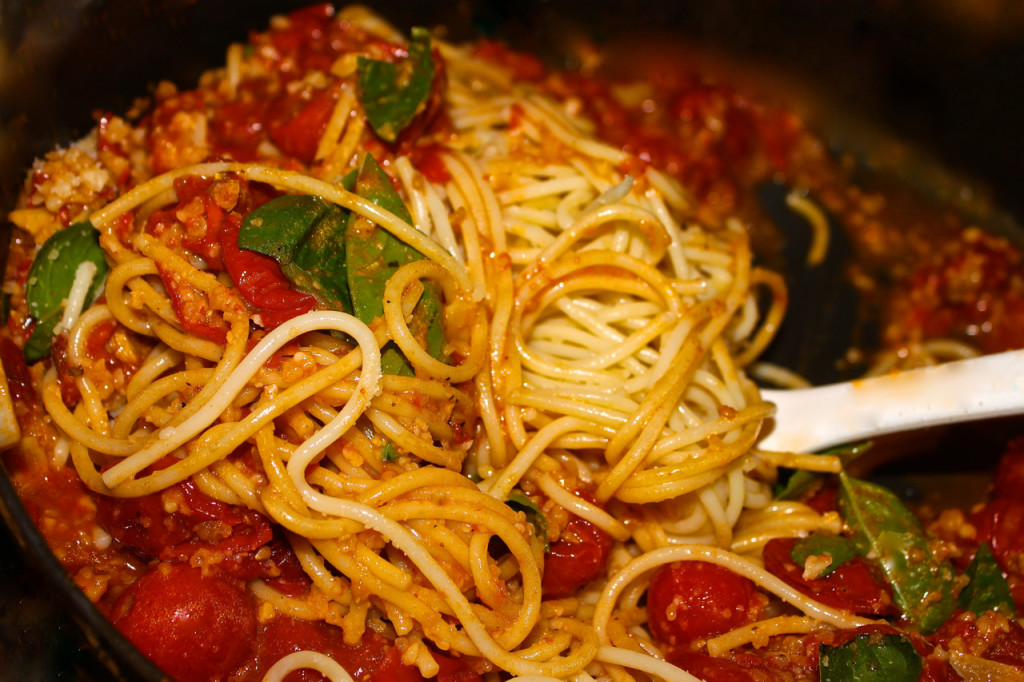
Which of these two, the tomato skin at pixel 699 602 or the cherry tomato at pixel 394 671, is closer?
the cherry tomato at pixel 394 671

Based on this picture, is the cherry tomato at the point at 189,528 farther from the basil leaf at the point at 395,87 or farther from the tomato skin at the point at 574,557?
the basil leaf at the point at 395,87

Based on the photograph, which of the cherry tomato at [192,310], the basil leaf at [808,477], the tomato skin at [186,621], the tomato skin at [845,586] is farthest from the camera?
the basil leaf at [808,477]

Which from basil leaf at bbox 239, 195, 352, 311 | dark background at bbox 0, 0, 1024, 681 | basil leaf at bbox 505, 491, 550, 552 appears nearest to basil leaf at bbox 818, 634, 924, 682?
basil leaf at bbox 505, 491, 550, 552

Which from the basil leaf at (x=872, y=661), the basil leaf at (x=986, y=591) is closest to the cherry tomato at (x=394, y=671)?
the basil leaf at (x=872, y=661)

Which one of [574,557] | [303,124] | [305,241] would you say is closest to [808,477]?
[574,557]

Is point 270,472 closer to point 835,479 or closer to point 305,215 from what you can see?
point 305,215

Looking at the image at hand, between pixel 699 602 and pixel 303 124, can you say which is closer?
pixel 699 602

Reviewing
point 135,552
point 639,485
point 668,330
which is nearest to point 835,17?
point 668,330

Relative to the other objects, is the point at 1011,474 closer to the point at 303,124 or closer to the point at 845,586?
the point at 845,586
